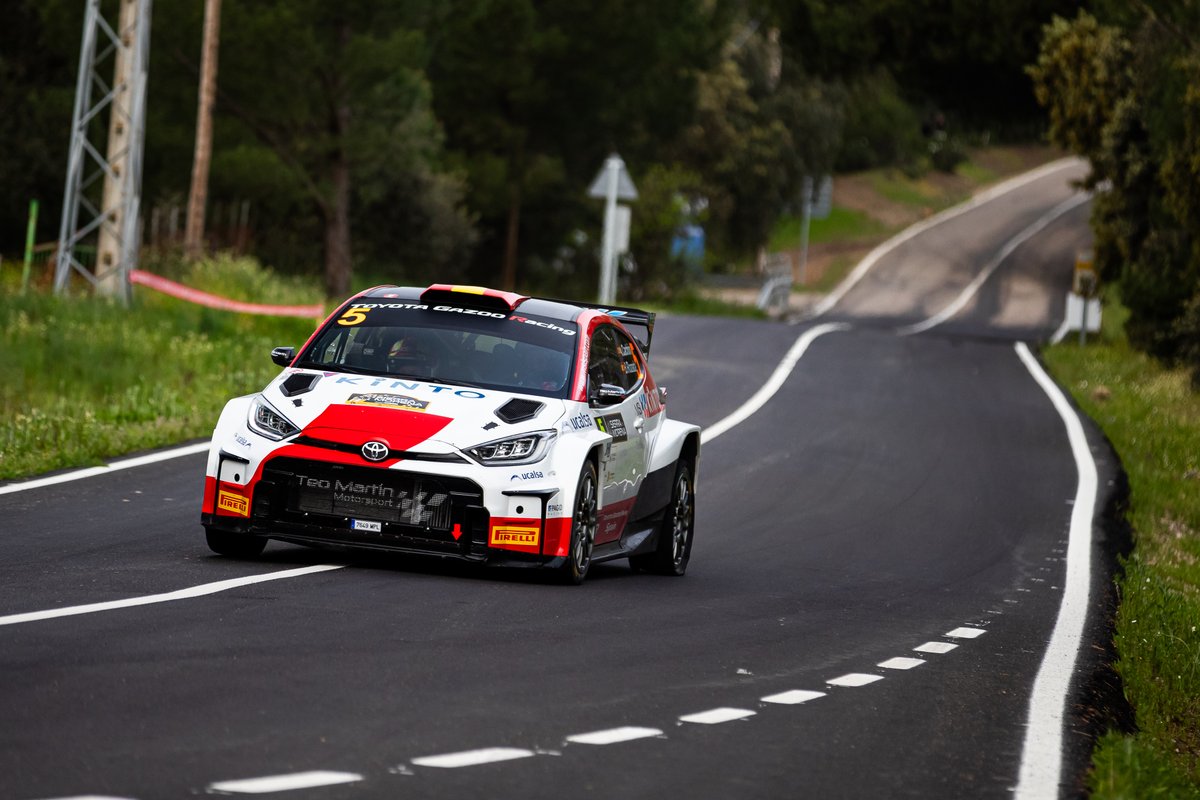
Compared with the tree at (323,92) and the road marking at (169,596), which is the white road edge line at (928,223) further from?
the road marking at (169,596)

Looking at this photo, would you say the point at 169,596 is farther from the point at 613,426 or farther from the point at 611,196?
the point at 611,196

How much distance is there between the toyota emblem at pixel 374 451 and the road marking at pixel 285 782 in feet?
13.7

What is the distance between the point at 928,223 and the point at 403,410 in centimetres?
8434

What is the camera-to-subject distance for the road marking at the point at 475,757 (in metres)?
6.27

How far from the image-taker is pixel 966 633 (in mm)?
10922

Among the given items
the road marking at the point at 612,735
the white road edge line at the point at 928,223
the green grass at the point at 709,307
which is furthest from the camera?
the white road edge line at the point at 928,223

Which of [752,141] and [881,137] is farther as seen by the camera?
[881,137]

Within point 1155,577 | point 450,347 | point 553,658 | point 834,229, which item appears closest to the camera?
point 553,658

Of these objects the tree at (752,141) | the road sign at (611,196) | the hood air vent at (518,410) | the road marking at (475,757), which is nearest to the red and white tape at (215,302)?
the road sign at (611,196)

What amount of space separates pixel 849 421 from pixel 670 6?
148 ft

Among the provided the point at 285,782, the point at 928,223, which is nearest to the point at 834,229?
the point at 928,223

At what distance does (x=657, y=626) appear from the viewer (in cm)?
973

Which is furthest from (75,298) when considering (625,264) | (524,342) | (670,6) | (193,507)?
(670,6)

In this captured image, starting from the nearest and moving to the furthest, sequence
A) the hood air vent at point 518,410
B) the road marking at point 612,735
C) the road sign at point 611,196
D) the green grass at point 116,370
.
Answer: the road marking at point 612,735
the hood air vent at point 518,410
the green grass at point 116,370
the road sign at point 611,196
